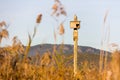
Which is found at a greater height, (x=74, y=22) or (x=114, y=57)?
(x=74, y=22)

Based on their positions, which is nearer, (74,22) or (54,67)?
(54,67)

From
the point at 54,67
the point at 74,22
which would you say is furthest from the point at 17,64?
the point at 74,22

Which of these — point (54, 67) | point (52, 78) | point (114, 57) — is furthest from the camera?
point (54, 67)

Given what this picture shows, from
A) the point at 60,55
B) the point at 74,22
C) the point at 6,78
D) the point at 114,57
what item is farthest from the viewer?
the point at 74,22

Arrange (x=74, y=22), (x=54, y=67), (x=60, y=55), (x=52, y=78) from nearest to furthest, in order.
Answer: (x=60, y=55) → (x=52, y=78) → (x=54, y=67) → (x=74, y=22)

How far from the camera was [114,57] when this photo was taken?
1.29m

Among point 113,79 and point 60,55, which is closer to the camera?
point 113,79

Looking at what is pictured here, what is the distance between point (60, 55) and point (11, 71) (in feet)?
1.68

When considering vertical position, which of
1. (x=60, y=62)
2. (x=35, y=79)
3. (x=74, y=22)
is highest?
(x=74, y=22)

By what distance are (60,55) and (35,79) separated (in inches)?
23.0

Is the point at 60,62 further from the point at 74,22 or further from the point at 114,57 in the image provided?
the point at 74,22

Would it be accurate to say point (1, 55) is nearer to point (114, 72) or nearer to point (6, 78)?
point (6, 78)

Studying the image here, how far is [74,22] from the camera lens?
436 inches

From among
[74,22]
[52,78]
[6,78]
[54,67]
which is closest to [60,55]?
[52,78]
